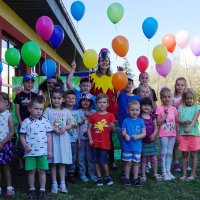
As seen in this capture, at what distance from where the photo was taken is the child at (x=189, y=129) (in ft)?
16.2

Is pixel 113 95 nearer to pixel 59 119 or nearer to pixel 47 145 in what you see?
pixel 59 119

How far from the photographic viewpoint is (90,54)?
542cm

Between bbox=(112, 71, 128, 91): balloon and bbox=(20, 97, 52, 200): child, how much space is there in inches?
48.5

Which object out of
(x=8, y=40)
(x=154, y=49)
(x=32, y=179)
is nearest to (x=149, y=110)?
(x=154, y=49)

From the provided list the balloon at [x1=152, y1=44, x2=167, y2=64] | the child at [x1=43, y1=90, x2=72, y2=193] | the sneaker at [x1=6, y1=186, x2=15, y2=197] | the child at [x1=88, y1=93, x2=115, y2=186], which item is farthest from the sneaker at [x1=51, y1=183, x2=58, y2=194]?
the balloon at [x1=152, y1=44, x2=167, y2=64]

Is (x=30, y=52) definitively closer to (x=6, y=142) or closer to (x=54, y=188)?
(x=6, y=142)

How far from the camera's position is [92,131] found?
475 cm

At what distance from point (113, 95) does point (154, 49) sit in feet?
3.72

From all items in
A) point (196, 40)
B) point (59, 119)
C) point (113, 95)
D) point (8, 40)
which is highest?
point (8, 40)

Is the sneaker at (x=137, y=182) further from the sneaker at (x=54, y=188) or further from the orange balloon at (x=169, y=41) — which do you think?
the orange balloon at (x=169, y=41)

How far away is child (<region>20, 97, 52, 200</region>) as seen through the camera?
159 inches

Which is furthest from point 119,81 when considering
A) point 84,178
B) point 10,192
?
point 10,192

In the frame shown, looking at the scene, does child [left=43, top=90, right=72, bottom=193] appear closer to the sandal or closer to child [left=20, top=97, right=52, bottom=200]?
child [left=20, top=97, right=52, bottom=200]

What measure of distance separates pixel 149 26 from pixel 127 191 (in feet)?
9.66
